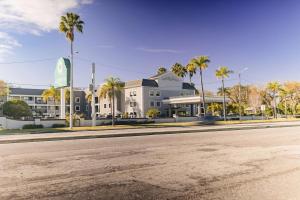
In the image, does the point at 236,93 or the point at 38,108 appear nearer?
the point at 38,108

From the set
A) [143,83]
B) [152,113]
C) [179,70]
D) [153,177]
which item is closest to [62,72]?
[152,113]

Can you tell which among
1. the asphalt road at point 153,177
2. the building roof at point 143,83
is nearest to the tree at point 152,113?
the building roof at point 143,83

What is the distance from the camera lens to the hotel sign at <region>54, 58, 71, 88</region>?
151ft

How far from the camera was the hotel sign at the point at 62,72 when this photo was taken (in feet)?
151

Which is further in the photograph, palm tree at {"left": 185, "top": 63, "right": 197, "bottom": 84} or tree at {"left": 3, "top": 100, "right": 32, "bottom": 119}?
palm tree at {"left": 185, "top": 63, "right": 197, "bottom": 84}

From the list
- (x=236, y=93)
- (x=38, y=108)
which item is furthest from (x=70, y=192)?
(x=236, y=93)

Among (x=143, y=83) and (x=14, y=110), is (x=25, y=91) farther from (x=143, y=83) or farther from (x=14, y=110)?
(x=14, y=110)

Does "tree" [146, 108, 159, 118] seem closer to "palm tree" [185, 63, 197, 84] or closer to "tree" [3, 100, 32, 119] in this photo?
"palm tree" [185, 63, 197, 84]

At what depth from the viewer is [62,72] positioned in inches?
1854

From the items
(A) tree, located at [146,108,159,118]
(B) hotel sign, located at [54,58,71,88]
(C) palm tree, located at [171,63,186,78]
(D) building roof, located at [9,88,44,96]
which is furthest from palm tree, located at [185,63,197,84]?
(D) building roof, located at [9,88,44,96]

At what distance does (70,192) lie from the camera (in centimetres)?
686

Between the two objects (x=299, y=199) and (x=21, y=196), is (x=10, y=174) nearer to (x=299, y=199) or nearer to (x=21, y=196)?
(x=21, y=196)

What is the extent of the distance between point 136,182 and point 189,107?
A: 65.1 meters

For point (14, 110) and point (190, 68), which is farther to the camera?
point (190, 68)
